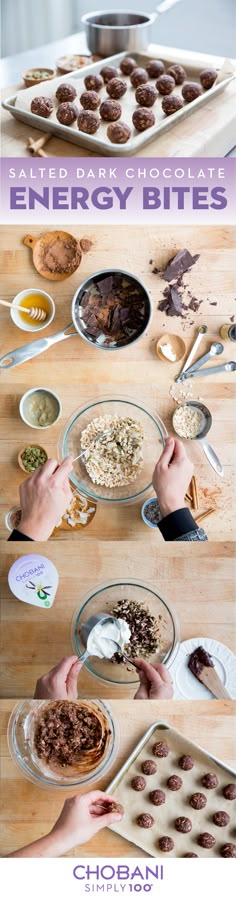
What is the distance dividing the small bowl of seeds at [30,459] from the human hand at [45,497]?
33mm

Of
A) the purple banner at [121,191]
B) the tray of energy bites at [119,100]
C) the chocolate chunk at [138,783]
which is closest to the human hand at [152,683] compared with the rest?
the chocolate chunk at [138,783]

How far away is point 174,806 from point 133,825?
0.07 m

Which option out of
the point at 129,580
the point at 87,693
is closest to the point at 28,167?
the point at 129,580

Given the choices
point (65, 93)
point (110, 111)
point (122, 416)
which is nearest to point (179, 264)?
point (122, 416)

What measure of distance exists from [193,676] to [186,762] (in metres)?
0.12

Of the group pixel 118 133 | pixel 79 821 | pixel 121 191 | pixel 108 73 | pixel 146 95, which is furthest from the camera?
pixel 108 73

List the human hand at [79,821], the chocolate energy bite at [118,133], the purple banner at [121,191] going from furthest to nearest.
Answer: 1. the chocolate energy bite at [118,133]
2. the purple banner at [121,191]
3. the human hand at [79,821]

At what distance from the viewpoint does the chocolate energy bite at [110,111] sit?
4.67 ft

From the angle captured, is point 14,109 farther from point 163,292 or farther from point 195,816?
point 195,816

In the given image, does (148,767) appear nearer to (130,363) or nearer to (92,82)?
(130,363)

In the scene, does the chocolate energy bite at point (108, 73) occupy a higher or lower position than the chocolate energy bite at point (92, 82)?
higher

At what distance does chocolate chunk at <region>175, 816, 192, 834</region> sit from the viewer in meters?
1.00

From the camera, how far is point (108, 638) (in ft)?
3.28

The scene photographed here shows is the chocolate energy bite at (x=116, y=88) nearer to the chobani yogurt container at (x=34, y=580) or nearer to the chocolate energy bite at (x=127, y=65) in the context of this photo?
the chocolate energy bite at (x=127, y=65)
